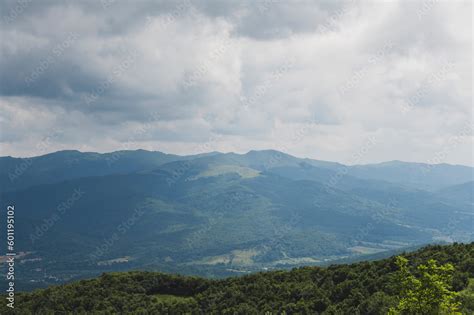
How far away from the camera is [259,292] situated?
72.9 metres

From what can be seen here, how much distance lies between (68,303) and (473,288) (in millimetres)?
70949

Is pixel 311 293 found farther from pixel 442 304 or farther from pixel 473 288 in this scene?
pixel 442 304

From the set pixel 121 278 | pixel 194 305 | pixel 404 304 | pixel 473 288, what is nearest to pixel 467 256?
pixel 473 288

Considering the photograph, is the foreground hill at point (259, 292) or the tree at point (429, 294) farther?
the foreground hill at point (259, 292)

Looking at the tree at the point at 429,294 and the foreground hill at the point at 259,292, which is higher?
the tree at the point at 429,294

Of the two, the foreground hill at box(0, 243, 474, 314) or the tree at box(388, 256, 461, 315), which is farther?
the foreground hill at box(0, 243, 474, 314)

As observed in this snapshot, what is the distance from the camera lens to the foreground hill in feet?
178

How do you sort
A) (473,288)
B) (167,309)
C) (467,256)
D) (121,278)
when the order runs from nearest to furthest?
(473,288) < (467,256) < (167,309) < (121,278)

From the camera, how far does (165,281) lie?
306ft

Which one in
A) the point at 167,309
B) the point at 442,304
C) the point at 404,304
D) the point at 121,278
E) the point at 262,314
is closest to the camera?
the point at 442,304

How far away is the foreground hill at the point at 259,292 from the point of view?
5415cm

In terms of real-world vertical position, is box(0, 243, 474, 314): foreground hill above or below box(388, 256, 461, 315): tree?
below

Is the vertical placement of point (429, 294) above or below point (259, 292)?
above

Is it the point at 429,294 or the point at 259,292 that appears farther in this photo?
the point at 259,292
